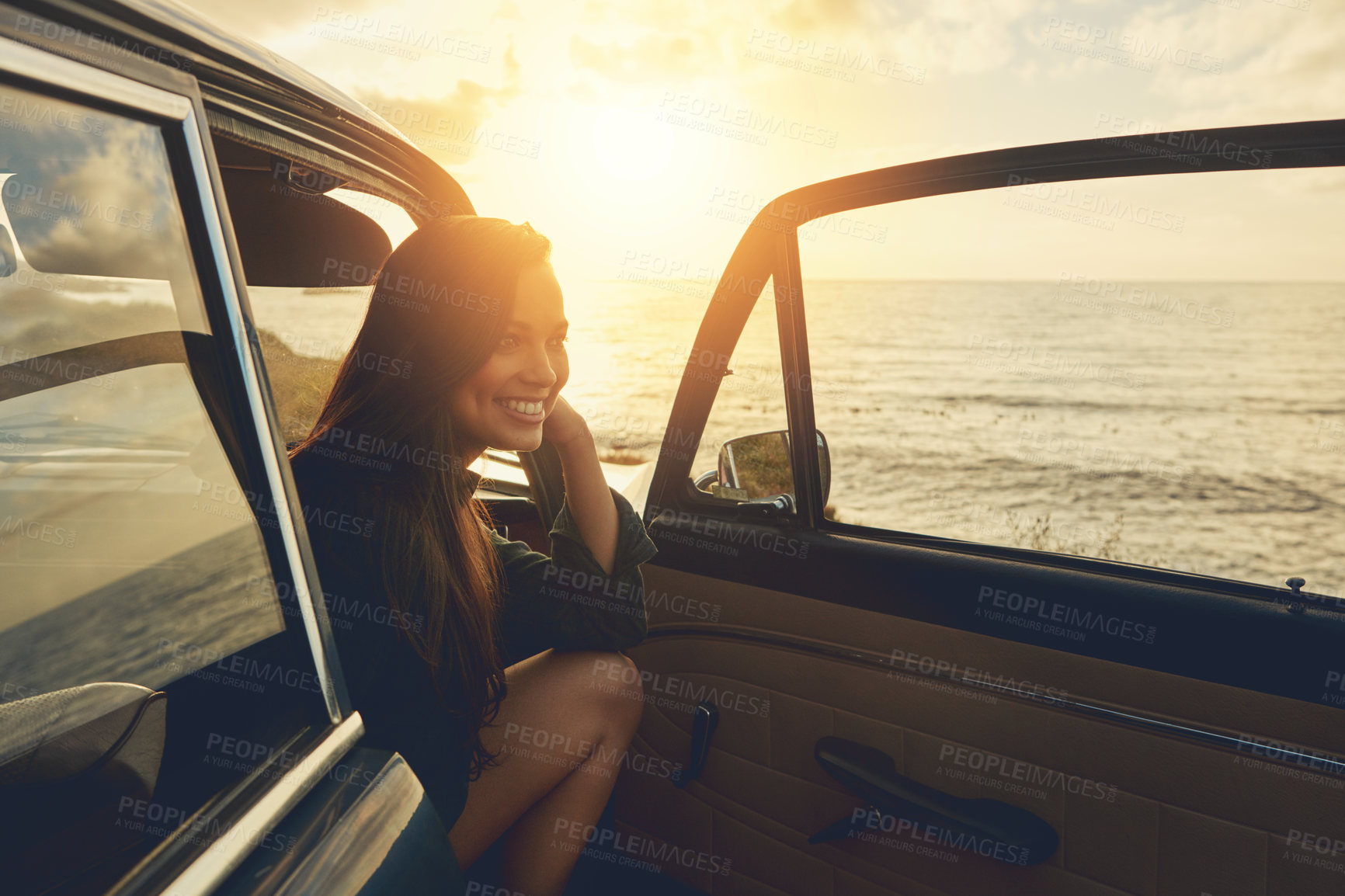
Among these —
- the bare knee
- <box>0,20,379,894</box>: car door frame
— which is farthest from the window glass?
<box>0,20,379,894</box>: car door frame

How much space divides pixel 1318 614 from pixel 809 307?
1217 millimetres

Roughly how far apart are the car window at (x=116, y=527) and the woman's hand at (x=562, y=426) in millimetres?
1032

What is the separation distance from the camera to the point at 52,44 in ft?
2.03

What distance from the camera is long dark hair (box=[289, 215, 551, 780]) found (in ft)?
5.12

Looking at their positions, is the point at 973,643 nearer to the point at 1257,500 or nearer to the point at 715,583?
the point at 715,583

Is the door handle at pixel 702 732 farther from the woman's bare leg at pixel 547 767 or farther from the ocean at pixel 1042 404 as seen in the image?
the ocean at pixel 1042 404

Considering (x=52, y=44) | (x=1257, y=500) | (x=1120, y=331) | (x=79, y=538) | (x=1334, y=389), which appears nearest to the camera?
(x=52, y=44)

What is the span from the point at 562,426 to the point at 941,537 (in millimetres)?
989

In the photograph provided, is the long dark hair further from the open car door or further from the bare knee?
the open car door

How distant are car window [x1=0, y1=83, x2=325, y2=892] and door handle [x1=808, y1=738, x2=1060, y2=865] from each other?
1.29 m

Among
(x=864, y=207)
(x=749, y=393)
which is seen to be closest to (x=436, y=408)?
(x=749, y=393)

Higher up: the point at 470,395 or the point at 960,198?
the point at 960,198

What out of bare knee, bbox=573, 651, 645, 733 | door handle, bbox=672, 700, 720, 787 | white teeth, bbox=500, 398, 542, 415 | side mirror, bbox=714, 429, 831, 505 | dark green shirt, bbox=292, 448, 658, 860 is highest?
white teeth, bbox=500, 398, 542, 415

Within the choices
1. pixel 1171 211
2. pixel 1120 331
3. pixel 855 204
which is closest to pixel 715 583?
pixel 855 204
